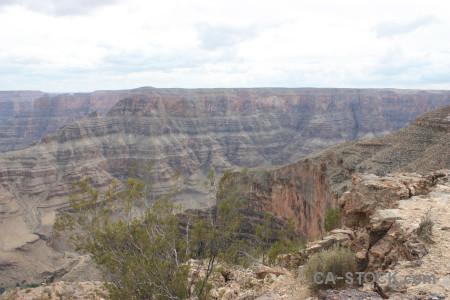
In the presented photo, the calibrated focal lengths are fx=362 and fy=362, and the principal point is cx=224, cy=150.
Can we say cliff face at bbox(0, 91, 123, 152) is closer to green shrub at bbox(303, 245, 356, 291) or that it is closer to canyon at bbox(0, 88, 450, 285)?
canyon at bbox(0, 88, 450, 285)

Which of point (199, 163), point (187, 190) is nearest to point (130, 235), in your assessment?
point (187, 190)

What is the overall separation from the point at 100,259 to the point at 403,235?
10.3m

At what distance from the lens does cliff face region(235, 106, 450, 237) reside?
28850 mm

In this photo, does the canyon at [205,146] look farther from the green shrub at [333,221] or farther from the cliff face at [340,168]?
the green shrub at [333,221]

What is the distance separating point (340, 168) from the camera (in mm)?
33938

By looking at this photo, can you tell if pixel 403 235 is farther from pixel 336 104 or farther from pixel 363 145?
pixel 336 104

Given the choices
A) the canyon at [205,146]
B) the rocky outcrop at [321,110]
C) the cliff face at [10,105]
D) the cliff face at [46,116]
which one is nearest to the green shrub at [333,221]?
the canyon at [205,146]

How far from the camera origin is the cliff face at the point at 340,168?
28850mm

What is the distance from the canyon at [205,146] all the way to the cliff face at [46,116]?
45 cm

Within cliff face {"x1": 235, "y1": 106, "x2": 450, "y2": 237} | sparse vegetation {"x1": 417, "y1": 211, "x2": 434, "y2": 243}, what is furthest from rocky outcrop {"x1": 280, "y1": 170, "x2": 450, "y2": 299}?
cliff face {"x1": 235, "y1": 106, "x2": 450, "y2": 237}

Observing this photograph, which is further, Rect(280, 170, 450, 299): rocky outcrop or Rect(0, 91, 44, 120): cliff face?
Rect(0, 91, 44, 120): cliff face

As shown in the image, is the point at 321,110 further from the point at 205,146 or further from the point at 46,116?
the point at 46,116

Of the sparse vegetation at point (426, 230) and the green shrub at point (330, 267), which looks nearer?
the sparse vegetation at point (426, 230)

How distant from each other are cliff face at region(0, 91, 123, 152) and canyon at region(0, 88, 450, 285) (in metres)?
0.45
